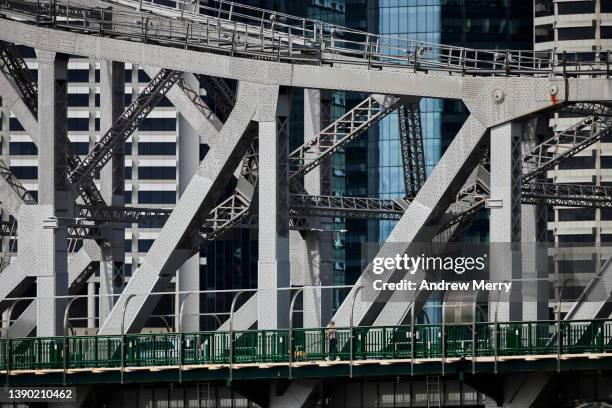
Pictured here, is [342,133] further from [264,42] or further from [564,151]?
[564,151]

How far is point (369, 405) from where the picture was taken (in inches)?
4247

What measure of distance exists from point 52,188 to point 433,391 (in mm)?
26225

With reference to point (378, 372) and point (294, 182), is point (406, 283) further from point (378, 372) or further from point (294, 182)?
point (294, 182)

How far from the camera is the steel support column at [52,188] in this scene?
123 meters

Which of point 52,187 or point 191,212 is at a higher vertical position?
Result: point 52,187

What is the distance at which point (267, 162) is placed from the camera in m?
116

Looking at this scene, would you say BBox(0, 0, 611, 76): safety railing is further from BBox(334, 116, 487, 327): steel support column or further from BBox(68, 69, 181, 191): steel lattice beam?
BBox(334, 116, 487, 327): steel support column

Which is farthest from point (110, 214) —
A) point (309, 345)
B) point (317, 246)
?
point (309, 345)

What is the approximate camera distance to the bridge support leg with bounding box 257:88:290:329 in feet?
380

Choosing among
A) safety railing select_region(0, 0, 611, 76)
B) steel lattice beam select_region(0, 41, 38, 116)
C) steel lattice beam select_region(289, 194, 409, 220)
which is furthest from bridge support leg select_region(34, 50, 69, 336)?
steel lattice beam select_region(289, 194, 409, 220)

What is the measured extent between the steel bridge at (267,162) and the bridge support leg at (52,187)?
0.31 feet

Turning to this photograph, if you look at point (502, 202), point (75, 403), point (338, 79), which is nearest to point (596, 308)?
point (502, 202)

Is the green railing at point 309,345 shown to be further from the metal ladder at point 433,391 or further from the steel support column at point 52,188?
the steel support column at point 52,188

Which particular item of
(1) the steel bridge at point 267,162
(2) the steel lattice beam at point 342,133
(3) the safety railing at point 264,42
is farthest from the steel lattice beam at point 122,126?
(2) the steel lattice beam at point 342,133
